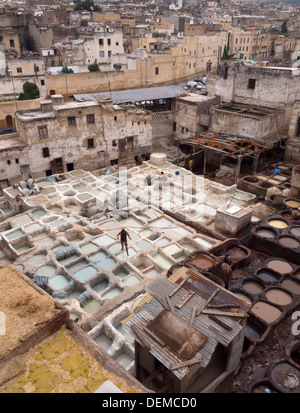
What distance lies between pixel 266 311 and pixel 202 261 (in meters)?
3.41

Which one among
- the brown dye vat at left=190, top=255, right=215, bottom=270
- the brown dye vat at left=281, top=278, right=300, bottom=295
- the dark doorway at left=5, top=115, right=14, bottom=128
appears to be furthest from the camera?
the dark doorway at left=5, top=115, right=14, bottom=128

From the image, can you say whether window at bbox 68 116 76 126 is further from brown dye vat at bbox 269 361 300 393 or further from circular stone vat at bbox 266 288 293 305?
brown dye vat at bbox 269 361 300 393

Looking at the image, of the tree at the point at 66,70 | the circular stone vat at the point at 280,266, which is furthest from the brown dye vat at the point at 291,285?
the tree at the point at 66,70

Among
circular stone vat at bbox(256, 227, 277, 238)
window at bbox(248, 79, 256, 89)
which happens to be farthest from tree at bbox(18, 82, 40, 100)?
circular stone vat at bbox(256, 227, 277, 238)

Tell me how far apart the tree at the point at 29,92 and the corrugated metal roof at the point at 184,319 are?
98.4 ft

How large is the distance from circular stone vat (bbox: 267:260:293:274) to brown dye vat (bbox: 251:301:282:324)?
7.84 feet

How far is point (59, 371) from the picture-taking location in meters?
7.80

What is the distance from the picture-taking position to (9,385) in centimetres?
748

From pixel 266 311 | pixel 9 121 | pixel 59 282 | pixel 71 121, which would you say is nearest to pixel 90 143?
pixel 71 121

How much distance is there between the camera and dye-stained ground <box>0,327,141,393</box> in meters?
7.43

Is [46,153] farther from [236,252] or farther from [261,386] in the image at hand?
[261,386]

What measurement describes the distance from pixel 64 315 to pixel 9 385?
6.20 feet
